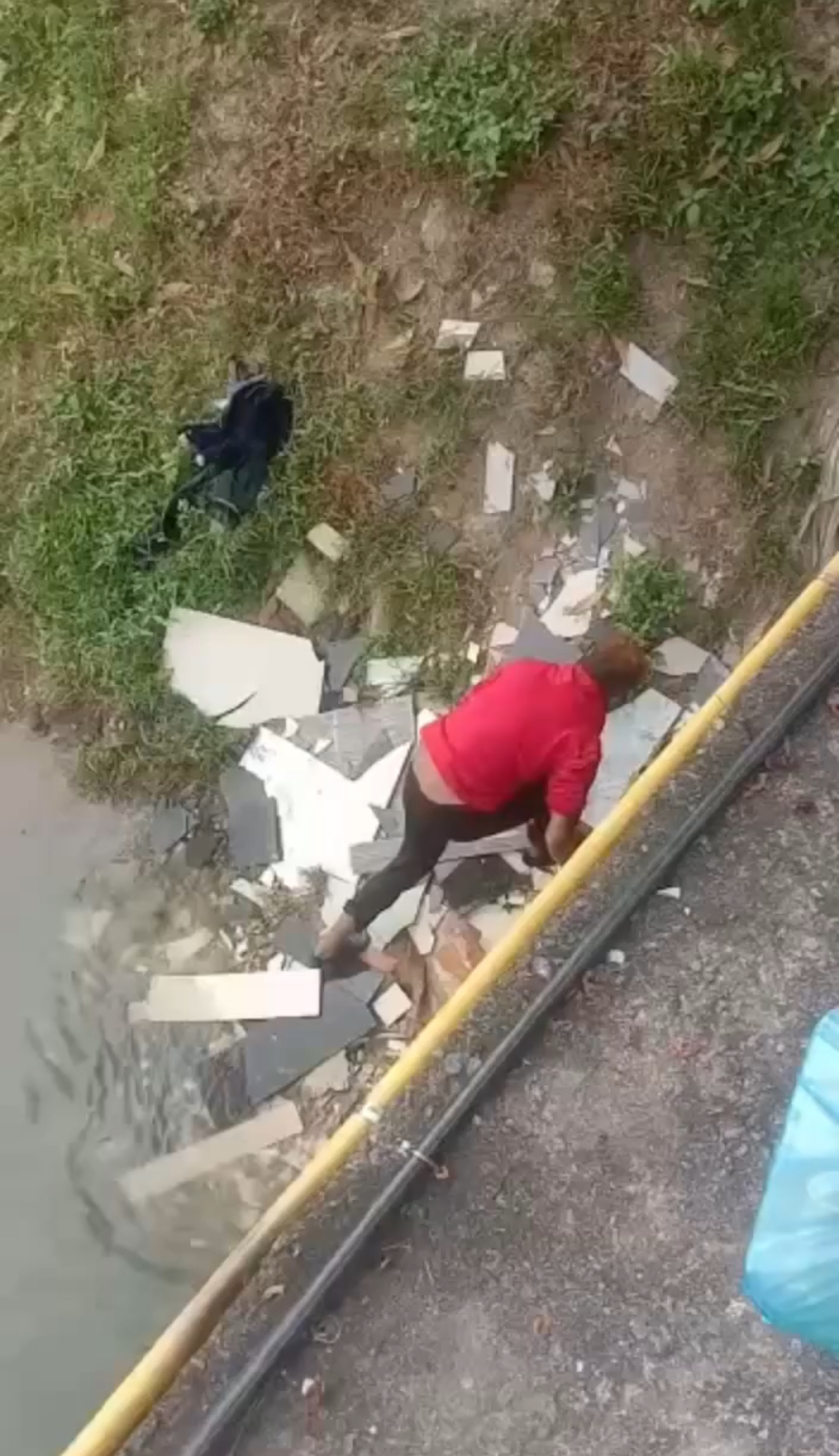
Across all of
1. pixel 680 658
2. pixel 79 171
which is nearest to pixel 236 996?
pixel 680 658

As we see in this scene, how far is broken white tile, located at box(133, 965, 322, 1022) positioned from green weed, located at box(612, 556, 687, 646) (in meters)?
1.28

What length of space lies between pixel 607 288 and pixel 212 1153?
8.47 ft

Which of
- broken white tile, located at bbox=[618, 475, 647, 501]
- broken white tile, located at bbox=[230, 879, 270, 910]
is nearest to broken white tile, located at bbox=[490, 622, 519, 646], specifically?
broken white tile, located at bbox=[618, 475, 647, 501]

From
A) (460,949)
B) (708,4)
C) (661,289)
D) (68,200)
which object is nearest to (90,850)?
(460,949)

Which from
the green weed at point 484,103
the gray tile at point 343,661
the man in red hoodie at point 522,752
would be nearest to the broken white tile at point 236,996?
the man in red hoodie at point 522,752

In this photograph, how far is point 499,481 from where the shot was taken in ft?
13.9

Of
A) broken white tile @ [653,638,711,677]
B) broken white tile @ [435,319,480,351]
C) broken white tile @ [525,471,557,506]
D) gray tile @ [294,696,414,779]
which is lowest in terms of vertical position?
gray tile @ [294,696,414,779]

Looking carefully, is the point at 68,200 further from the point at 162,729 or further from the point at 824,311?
the point at 824,311

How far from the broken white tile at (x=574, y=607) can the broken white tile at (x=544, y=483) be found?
23 cm

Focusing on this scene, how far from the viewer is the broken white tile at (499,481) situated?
13.9ft

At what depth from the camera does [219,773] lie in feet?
13.8

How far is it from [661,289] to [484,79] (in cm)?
76

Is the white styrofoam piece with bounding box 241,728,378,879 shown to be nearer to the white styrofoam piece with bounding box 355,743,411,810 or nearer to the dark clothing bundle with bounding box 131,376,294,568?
the white styrofoam piece with bounding box 355,743,411,810

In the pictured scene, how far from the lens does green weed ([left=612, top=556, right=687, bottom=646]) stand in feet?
13.3
